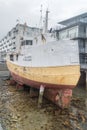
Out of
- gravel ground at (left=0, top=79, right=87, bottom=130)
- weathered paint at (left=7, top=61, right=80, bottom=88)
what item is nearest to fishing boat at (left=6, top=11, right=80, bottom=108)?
weathered paint at (left=7, top=61, right=80, bottom=88)

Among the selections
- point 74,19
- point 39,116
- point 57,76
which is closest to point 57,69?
point 57,76

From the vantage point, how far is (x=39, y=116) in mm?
11828

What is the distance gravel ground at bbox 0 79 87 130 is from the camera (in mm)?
10320

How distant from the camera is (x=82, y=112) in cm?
1293

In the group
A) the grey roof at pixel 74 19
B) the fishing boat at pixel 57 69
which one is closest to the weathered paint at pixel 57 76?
the fishing boat at pixel 57 69

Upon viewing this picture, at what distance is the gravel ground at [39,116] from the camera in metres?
10.3

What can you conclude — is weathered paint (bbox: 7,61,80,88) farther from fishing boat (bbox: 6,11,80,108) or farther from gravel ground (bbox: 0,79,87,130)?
gravel ground (bbox: 0,79,87,130)

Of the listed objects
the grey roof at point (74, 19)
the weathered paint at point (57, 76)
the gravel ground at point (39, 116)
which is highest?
the grey roof at point (74, 19)

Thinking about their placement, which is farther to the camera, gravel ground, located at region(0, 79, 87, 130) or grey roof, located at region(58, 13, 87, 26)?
grey roof, located at region(58, 13, 87, 26)

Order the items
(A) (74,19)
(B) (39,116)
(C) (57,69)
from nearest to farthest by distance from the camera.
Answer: (B) (39,116)
(C) (57,69)
(A) (74,19)

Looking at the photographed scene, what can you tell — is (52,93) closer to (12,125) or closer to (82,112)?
(82,112)

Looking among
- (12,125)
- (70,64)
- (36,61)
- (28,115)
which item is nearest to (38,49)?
(36,61)

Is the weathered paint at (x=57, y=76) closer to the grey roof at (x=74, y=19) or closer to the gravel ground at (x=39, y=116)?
the gravel ground at (x=39, y=116)

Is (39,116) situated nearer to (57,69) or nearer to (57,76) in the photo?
(57,76)
